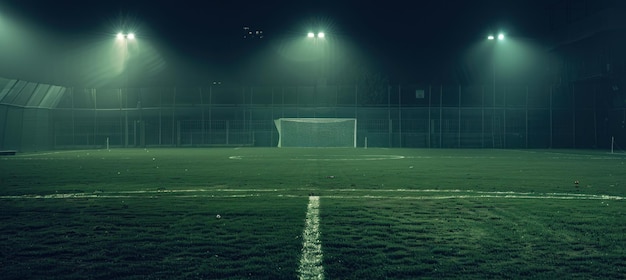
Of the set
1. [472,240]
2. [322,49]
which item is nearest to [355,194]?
[472,240]

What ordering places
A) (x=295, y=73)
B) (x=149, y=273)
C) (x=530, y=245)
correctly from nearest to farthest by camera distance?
(x=149, y=273) < (x=530, y=245) < (x=295, y=73)

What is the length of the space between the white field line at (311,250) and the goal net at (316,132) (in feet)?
135

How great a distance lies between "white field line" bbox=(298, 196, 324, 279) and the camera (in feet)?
16.4

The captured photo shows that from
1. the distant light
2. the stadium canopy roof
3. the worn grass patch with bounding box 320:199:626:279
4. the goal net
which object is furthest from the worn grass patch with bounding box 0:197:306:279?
the goal net

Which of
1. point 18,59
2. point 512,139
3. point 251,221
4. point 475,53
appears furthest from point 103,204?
point 475,53

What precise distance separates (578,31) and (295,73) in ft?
88.2

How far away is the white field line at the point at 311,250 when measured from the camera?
500cm

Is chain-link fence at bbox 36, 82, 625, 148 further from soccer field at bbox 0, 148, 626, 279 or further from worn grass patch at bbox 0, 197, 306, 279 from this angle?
worn grass patch at bbox 0, 197, 306, 279

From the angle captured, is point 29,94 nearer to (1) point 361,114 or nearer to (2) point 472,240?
(1) point 361,114

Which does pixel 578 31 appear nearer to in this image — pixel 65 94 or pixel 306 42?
pixel 306 42

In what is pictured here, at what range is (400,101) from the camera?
173ft

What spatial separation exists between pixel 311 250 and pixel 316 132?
1740 inches

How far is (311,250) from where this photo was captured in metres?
5.88

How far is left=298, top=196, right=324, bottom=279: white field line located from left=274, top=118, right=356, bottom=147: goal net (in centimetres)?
4127
